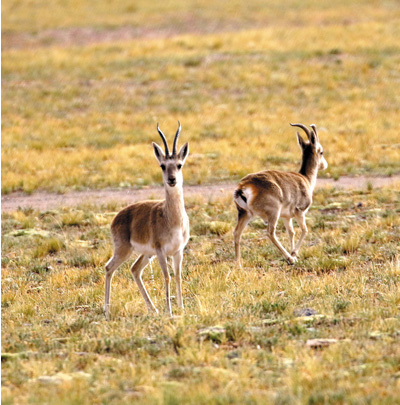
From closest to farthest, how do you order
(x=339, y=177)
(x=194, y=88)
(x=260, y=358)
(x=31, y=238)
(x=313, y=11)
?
(x=260, y=358) < (x=31, y=238) < (x=339, y=177) < (x=194, y=88) < (x=313, y=11)

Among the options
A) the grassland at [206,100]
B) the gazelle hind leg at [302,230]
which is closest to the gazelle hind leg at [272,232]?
the gazelle hind leg at [302,230]

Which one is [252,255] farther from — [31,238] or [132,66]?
[132,66]

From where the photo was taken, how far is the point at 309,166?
12445 millimetres

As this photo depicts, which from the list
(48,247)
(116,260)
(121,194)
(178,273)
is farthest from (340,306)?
(121,194)

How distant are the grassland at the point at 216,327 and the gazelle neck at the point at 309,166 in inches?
39.7

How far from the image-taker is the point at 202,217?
48.2ft

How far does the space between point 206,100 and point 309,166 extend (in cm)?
1705

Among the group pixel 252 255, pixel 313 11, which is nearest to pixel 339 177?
pixel 252 255

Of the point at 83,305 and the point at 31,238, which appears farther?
the point at 31,238

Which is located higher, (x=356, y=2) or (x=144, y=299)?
(x=356, y=2)

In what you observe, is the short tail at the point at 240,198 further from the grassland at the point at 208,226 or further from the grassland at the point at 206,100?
the grassland at the point at 206,100

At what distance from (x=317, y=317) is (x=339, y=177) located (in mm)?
11149

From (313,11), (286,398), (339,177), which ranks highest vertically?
(313,11)

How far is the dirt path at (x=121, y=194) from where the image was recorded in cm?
1684
